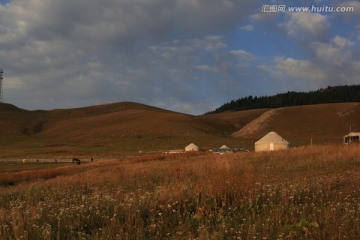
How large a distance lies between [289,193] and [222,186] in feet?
3.99

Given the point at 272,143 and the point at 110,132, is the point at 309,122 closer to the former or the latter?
the point at 110,132

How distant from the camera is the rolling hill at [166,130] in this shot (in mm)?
89688

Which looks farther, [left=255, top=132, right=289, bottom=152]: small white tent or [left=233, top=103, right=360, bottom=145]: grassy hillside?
[left=233, top=103, right=360, bottom=145]: grassy hillside

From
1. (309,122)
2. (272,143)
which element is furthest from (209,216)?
(309,122)

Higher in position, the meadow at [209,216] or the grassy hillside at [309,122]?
the grassy hillside at [309,122]

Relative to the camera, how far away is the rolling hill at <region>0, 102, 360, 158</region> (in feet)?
294

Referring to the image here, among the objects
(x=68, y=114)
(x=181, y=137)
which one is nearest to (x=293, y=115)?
(x=181, y=137)

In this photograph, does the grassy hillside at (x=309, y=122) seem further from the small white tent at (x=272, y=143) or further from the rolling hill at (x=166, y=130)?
the small white tent at (x=272, y=143)

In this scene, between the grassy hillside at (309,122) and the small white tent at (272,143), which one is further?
the grassy hillside at (309,122)

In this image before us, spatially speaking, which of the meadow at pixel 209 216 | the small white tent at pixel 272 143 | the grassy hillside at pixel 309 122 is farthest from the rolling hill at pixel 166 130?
the meadow at pixel 209 216

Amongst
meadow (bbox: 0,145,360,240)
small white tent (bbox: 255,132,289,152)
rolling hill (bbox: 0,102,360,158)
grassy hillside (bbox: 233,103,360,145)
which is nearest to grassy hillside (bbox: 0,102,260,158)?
rolling hill (bbox: 0,102,360,158)

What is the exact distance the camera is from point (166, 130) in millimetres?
107688

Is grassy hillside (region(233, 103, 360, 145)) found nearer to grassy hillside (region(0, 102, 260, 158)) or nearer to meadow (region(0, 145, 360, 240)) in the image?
grassy hillside (region(0, 102, 260, 158))

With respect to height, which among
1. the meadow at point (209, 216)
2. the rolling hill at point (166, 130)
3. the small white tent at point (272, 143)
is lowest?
the meadow at point (209, 216)
